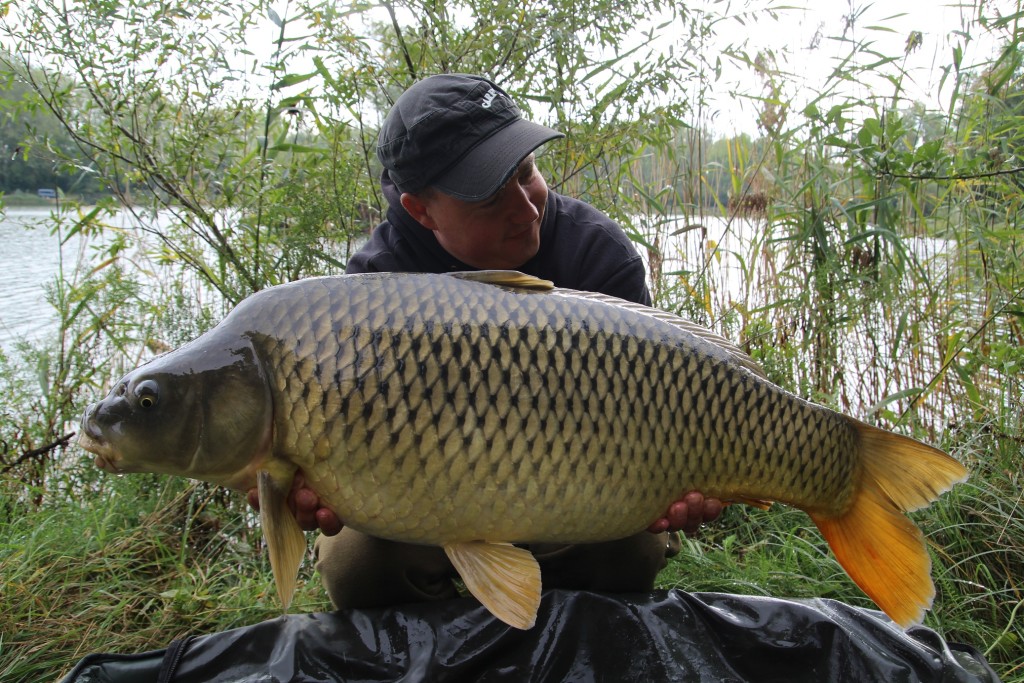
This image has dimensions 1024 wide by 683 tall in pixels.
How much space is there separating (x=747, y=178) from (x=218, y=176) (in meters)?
1.85

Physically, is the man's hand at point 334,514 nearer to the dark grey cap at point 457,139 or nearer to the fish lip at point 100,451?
the fish lip at point 100,451

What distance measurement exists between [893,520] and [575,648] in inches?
22.9

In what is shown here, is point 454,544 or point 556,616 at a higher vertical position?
point 454,544

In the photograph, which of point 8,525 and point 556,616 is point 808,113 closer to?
point 556,616

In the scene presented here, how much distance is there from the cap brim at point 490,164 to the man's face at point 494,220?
0.10ft

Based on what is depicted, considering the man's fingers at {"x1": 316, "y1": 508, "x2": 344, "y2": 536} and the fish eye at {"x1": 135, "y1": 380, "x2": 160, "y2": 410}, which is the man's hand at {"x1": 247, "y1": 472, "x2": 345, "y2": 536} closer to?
the man's fingers at {"x1": 316, "y1": 508, "x2": 344, "y2": 536}

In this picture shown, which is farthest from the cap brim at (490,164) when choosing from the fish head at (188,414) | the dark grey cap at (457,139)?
the fish head at (188,414)

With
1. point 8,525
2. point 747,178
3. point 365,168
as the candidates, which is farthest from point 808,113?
point 8,525

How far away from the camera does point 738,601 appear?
148 centimetres

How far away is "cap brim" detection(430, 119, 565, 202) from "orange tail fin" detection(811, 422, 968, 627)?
73 centimetres

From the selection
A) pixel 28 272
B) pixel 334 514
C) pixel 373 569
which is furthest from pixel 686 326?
pixel 28 272

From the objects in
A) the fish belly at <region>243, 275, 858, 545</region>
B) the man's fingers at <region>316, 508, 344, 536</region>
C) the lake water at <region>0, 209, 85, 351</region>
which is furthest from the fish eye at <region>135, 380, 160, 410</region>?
the lake water at <region>0, 209, 85, 351</region>

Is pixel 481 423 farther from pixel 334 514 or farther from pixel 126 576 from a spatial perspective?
pixel 126 576

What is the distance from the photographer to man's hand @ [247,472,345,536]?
117 centimetres
